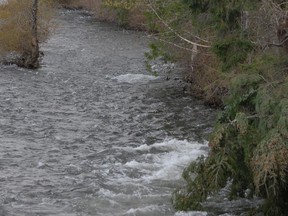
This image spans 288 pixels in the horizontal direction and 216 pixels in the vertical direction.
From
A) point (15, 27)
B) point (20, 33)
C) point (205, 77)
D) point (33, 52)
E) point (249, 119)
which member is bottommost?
point (33, 52)

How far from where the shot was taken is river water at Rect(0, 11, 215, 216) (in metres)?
14.4

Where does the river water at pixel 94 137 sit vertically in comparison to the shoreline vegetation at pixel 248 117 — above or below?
below

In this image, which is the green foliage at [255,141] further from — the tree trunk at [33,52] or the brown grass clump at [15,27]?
the brown grass clump at [15,27]

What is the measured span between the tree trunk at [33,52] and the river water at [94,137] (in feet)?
1.63

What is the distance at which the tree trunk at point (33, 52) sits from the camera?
30.5 meters

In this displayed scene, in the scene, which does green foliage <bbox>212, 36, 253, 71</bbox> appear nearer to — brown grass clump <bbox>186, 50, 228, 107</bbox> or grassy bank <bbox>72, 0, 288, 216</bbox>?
grassy bank <bbox>72, 0, 288, 216</bbox>

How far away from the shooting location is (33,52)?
30844 millimetres

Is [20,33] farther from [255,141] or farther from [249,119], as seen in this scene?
[255,141]

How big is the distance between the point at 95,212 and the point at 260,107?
171 inches

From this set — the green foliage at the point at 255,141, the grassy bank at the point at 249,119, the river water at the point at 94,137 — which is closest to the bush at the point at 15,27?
the river water at the point at 94,137

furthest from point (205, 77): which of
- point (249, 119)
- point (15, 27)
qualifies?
point (249, 119)

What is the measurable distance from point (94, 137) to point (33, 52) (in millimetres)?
12563

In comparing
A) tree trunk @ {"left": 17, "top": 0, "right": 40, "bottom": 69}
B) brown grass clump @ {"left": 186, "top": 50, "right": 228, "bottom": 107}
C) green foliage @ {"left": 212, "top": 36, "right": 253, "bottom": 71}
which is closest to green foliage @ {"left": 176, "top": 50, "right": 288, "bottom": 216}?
green foliage @ {"left": 212, "top": 36, "right": 253, "bottom": 71}

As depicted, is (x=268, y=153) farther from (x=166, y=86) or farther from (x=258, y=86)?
(x=166, y=86)
